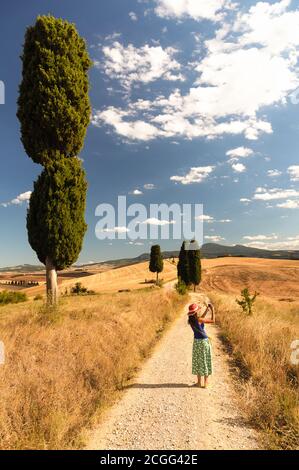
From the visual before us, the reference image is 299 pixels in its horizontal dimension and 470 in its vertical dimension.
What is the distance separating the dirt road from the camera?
516 cm

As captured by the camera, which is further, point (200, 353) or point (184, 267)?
point (184, 267)

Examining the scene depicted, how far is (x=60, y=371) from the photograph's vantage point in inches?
292

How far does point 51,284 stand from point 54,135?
7597 mm


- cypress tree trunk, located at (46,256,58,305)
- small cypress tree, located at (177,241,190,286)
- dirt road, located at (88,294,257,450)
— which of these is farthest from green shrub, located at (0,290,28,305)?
dirt road, located at (88,294,257,450)

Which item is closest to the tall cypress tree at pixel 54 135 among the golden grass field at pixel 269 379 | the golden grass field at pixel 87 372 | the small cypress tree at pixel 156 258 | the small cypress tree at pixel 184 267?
the golden grass field at pixel 87 372

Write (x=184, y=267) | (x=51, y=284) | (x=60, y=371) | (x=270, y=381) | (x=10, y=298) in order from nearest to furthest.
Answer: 1. (x=270, y=381)
2. (x=60, y=371)
3. (x=51, y=284)
4. (x=10, y=298)
5. (x=184, y=267)

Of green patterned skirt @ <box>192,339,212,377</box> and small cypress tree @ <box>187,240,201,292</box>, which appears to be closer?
green patterned skirt @ <box>192,339,212,377</box>

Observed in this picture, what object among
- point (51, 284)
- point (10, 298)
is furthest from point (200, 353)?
point (10, 298)

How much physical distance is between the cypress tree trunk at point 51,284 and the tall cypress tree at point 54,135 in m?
0.05

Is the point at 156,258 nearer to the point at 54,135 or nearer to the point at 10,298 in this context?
the point at 10,298

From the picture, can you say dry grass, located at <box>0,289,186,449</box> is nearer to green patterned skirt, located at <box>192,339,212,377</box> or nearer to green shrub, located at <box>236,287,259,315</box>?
green patterned skirt, located at <box>192,339,212,377</box>

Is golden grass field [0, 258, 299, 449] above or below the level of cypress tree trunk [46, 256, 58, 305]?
below

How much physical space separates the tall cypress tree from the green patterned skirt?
8692 mm

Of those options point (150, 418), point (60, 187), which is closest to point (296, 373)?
point (150, 418)
